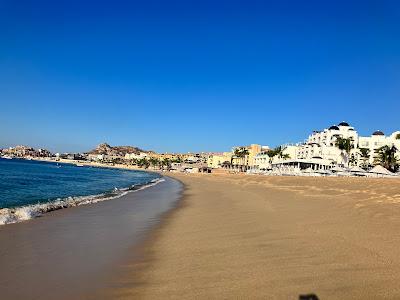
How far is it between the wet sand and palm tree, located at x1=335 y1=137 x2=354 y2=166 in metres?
76.8

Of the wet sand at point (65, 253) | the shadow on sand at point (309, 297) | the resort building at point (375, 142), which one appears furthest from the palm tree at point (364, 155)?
the shadow on sand at point (309, 297)

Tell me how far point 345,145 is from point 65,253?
82222mm

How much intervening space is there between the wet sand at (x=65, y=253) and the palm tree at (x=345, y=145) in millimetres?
76849

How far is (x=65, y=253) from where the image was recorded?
24.5 ft

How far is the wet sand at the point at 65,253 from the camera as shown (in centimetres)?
532

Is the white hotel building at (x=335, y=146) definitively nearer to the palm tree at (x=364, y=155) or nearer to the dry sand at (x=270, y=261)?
the palm tree at (x=364, y=155)

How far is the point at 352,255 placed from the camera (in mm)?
6824

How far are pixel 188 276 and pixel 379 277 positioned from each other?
2.83 m

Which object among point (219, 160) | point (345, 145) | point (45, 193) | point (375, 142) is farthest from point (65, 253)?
point (219, 160)

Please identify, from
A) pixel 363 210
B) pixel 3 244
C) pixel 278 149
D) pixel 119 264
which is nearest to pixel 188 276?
pixel 119 264

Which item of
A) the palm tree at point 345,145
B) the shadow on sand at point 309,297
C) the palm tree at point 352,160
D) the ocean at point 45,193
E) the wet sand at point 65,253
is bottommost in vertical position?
the ocean at point 45,193

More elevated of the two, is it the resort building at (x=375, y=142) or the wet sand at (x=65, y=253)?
the resort building at (x=375, y=142)

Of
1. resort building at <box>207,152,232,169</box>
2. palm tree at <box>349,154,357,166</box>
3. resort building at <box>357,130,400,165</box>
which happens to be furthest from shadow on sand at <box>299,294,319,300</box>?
resort building at <box>207,152,232,169</box>

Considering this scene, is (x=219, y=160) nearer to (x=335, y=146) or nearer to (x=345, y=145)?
(x=335, y=146)
